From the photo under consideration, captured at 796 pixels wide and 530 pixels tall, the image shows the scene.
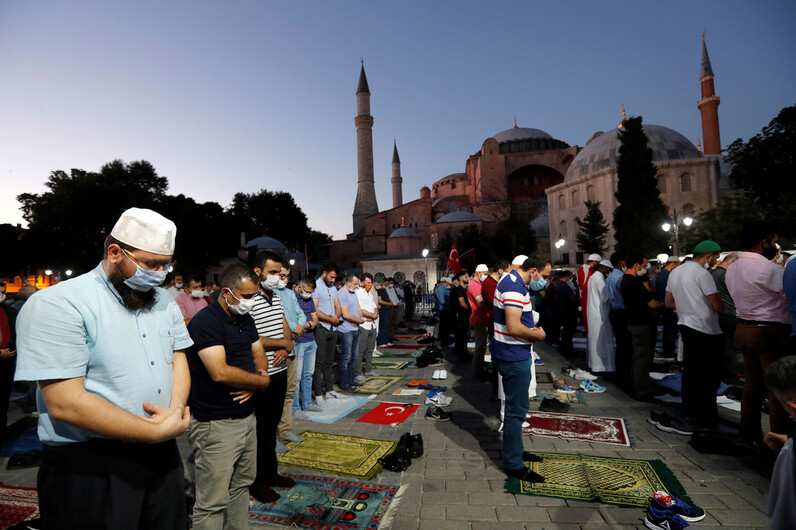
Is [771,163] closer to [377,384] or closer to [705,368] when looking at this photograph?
[705,368]

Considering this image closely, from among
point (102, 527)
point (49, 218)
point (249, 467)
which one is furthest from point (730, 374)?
point (49, 218)

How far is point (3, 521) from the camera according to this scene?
3.17m

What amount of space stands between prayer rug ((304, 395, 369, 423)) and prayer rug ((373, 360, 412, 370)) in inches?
95.8

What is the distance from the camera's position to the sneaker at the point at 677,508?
282cm

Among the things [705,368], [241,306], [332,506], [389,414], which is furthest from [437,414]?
[241,306]

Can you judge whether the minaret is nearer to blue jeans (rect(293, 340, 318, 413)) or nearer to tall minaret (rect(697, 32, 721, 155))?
tall minaret (rect(697, 32, 721, 155))

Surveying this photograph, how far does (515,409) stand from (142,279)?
3.19 metres

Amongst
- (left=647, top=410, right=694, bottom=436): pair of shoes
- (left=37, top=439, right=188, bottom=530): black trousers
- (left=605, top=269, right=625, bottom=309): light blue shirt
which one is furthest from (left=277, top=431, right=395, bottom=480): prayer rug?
(left=605, top=269, right=625, bottom=309): light blue shirt

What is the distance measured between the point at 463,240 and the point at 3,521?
43.0 metres

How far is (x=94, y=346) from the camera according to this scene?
1.53 metres

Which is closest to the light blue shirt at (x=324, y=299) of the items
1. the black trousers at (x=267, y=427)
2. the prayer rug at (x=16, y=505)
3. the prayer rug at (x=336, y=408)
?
the prayer rug at (x=336, y=408)

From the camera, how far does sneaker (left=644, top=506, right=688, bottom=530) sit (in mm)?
2741

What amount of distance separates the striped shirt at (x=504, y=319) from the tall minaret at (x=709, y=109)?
178 feet

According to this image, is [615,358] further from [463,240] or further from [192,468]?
[463,240]
